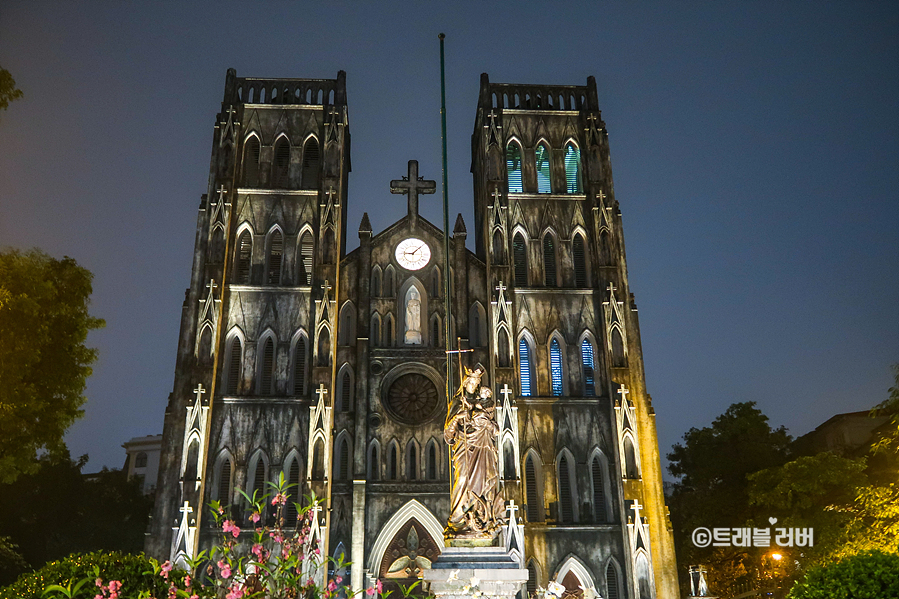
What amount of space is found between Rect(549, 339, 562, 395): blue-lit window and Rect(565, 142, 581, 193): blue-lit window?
6.90m

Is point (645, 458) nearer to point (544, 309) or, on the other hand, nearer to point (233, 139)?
point (544, 309)

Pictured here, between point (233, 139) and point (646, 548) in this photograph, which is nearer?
point (646, 548)

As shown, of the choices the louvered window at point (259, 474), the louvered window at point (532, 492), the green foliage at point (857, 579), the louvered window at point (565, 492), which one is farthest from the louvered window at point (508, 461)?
the green foliage at point (857, 579)

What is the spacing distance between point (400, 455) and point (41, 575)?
1830 cm

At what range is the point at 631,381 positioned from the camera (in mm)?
28219

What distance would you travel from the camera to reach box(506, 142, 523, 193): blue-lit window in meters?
32.0

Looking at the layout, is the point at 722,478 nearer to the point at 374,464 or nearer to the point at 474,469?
the point at 374,464

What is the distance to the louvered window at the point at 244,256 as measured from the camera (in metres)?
29.7

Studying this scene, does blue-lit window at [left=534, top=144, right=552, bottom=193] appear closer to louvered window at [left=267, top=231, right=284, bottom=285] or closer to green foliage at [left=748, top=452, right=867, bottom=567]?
louvered window at [left=267, top=231, right=284, bottom=285]

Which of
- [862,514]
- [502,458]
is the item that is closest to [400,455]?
[502,458]

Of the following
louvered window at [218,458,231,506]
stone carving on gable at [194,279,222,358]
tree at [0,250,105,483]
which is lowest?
louvered window at [218,458,231,506]

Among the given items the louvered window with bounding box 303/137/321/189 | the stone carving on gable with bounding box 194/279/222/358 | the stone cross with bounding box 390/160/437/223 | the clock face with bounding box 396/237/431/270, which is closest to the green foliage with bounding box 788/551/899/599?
the clock face with bounding box 396/237/431/270

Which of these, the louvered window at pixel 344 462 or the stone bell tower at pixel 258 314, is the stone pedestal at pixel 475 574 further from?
the louvered window at pixel 344 462

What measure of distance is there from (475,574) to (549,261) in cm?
2131
